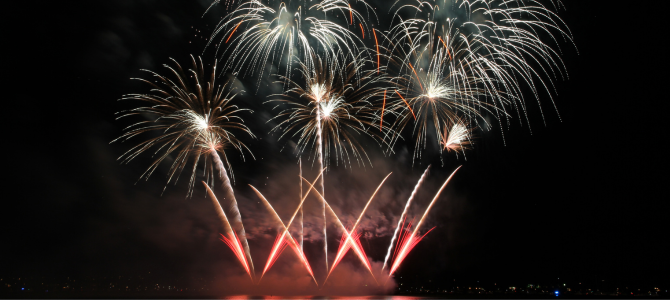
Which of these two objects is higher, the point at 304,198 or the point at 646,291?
the point at 304,198

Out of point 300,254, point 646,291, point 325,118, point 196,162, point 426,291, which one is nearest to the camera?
point 196,162

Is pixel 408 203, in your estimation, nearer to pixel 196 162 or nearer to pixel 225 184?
pixel 225 184

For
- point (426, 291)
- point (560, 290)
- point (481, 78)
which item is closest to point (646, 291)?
point (560, 290)

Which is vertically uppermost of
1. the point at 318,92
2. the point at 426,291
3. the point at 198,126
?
the point at 318,92

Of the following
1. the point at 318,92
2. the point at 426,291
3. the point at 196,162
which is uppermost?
the point at 318,92

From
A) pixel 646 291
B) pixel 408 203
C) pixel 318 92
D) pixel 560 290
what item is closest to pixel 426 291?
pixel 560 290

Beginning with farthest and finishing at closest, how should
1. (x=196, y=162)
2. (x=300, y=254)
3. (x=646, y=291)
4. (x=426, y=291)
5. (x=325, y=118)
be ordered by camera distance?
(x=426, y=291) → (x=646, y=291) → (x=300, y=254) → (x=325, y=118) → (x=196, y=162)

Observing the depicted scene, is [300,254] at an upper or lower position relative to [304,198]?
lower

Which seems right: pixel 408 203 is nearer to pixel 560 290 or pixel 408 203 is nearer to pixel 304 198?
pixel 304 198

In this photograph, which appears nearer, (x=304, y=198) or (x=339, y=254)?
(x=304, y=198)
